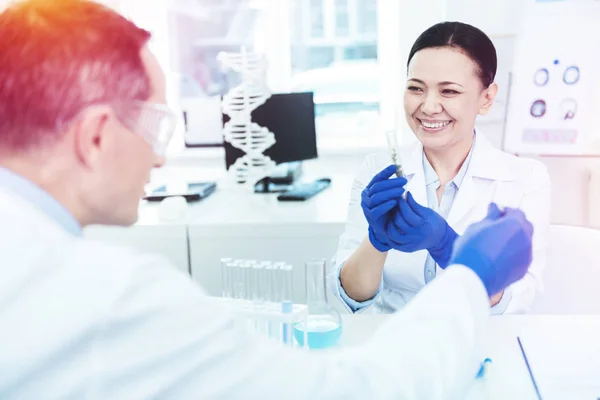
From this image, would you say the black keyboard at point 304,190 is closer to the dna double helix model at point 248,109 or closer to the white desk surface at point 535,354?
the dna double helix model at point 248,109

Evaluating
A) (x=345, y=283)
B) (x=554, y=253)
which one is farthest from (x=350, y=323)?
(x=554, y=253)

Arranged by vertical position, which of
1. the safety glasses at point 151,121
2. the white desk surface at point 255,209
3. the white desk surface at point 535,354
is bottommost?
the white desk surface at point 255,209

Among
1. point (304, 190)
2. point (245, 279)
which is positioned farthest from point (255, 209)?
point (245, 279)

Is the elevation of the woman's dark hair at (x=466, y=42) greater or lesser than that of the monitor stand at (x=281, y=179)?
greater

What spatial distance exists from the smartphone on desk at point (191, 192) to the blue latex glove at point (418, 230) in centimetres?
140

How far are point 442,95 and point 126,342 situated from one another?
4.03 ft

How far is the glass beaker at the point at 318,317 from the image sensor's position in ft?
3.91

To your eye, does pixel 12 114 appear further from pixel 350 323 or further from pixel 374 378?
pixel 350 323

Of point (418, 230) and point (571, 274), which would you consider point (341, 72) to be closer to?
point (571, 274)

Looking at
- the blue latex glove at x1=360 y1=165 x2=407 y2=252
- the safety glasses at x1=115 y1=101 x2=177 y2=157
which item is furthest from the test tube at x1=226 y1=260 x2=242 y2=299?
the safety glasses at x1=115 y1=101 x2=177 y2=157

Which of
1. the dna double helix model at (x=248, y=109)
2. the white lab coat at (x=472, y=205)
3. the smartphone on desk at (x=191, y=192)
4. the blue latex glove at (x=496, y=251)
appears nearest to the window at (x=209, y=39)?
the smartphone on desk at (x=191, y=192)

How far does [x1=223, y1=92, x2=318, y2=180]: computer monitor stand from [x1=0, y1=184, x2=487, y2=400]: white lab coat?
199 cm

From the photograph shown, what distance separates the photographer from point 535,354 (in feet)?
3.81

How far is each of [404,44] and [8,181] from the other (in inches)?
102
